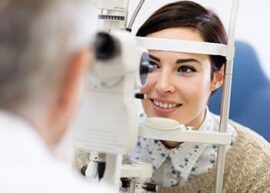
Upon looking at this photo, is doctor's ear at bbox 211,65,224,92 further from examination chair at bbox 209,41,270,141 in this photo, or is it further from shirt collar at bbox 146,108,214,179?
examination chair at bbox 209,41,270,141

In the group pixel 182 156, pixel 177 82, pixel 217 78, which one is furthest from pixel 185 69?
pixel 182 156

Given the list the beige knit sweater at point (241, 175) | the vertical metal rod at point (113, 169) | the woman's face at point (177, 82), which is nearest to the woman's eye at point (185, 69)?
the woman's face at point (177, 82)

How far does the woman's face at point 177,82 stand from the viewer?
1563 mm

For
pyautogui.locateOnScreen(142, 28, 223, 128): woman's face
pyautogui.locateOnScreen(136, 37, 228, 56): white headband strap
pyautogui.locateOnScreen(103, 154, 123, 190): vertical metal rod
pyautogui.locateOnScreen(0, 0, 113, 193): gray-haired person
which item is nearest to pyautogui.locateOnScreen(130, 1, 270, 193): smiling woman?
pyautogui.locateOnScreen(142, 28, 223, 128): woman's face

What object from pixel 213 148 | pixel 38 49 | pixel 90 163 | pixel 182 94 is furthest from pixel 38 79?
pixel 213 148

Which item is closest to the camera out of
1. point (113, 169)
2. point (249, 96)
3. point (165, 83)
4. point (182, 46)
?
point (113, 169)

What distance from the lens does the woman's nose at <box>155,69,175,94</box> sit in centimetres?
155

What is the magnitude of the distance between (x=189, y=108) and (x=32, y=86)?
1132 millimetres

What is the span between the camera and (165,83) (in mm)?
1563

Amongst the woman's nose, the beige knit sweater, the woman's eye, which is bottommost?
the beige knit sweater

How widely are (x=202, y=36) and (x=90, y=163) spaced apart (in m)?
0.58

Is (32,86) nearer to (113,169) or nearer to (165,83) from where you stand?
(113,169)

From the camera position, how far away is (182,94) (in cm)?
159

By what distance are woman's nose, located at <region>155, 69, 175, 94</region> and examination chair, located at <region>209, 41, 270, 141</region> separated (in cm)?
78
